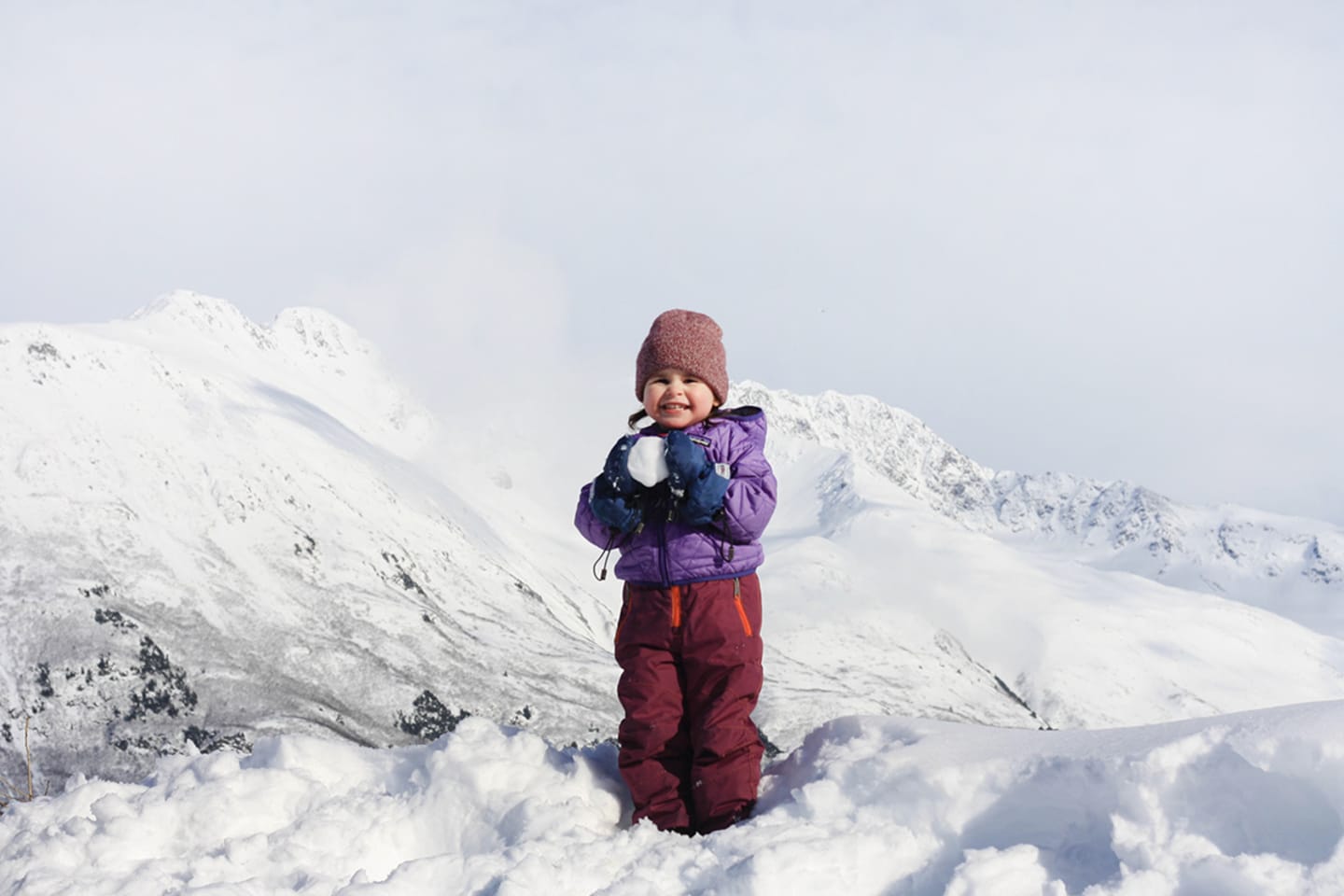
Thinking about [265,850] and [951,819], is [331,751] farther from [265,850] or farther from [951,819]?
[951,819]

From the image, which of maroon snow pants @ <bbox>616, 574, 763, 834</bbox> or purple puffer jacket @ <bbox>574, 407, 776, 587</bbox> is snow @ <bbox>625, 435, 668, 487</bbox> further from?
maroon snow pants @ <bbox>616, 574, 763, 834</bbox>

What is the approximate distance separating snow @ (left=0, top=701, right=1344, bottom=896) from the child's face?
7.56ft

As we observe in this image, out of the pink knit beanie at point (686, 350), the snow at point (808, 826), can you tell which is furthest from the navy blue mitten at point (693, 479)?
the snow at point (808, 826)

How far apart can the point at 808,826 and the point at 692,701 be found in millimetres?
1474

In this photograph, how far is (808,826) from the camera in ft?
13.8

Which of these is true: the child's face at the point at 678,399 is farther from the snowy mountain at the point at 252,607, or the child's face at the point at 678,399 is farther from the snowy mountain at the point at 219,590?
the snowy mountain at the point at 219,590

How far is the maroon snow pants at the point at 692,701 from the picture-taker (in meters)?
5.14

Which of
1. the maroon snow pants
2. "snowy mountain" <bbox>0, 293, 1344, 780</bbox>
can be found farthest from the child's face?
"snowy mountain" <bbox>0, 293, 1344, 780</bbox>

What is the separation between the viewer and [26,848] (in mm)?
3891

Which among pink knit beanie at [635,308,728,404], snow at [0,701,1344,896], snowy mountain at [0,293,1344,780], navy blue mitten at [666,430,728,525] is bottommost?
snowy mountain at [0,293,1344,780]

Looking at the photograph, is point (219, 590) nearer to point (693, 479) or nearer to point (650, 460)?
point (650, 460)

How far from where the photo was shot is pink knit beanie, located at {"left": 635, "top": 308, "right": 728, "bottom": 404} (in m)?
5.99

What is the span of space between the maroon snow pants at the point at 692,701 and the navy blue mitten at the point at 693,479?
56 cm

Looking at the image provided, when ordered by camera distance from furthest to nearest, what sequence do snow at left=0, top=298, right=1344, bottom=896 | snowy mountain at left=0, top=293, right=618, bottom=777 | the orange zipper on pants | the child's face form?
1. snowy mountain at left=0, top=293, right=618, bottom=777
2. the child's face
3. the orange zipper on pants
4. snow at left=0, top=298, right=1344, bottom=896
